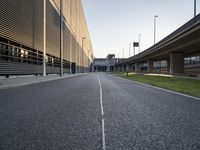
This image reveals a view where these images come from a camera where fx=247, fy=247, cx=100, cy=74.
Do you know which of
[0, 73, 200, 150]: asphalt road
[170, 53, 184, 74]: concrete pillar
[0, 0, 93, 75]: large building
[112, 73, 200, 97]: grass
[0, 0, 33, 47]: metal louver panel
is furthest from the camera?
[170, 53, 184, 74]: concrete pillar

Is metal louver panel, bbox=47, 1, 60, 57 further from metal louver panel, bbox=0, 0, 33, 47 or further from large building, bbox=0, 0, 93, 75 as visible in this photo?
metal louver panel, bbox=0, 0, 33, 47

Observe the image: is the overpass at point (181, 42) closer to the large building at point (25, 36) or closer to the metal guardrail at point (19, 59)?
the large building at point (25, 36)

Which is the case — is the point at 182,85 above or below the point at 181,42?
below

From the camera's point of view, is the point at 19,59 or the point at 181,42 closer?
the point at 19,59

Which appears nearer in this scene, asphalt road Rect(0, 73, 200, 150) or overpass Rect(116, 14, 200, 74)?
asphalt road Rect(0, 73, 200, 150)

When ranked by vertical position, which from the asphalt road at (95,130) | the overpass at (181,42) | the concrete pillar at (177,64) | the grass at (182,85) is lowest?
the grass at (182,85)

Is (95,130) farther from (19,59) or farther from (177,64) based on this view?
(177,64)

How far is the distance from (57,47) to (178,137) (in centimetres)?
4080

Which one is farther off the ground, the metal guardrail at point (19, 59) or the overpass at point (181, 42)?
the overpass at point (181, 42)

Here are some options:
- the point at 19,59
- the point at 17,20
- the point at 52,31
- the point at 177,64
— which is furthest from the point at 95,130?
the point at 177,64

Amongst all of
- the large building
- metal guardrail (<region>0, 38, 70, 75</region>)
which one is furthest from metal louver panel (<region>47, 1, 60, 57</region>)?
metal guardrail (<region>0, 38, 70, 75</region>)

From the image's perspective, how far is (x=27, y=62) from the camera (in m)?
27.6

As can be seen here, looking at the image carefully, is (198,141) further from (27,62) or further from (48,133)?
(27,62)

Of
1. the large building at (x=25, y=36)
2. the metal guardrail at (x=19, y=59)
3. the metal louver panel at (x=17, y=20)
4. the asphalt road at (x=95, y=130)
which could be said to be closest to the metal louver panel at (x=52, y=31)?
the large building at (x=25, y=36)
